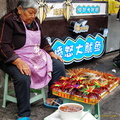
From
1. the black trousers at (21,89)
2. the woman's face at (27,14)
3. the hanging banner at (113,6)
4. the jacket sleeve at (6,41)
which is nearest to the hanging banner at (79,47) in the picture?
the hanging banner at (113,6)

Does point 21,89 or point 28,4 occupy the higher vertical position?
point 28,4

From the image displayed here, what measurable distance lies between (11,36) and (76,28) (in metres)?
2.76

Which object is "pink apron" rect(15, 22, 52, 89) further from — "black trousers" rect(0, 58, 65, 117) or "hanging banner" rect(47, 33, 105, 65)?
"hanging banner" rect(47, 33, 105, 65)

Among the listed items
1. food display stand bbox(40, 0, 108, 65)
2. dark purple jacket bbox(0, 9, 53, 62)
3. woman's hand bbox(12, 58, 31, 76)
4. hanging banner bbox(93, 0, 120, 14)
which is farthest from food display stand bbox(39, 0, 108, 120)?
woman's hand bbox(12, 58, 31, 76)

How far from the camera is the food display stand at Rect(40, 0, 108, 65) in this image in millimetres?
5500

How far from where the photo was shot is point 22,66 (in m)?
3.23

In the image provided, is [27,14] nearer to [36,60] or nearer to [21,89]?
[36,60]

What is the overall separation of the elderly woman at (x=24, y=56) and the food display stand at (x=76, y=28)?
175 cm

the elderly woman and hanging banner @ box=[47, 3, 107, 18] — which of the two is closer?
the elderly woman

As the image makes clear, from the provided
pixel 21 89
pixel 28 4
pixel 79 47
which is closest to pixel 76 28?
pixel 79 47

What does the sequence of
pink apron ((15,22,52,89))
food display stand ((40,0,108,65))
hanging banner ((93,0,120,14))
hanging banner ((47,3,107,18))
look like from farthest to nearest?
hanging banner ((93,0,120,14)) → food display stand ((40,0,108,65)) → hanging banner ((47,3,107,18)) → pink apron ((15,22,52,89))

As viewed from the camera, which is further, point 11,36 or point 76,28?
point 76,28

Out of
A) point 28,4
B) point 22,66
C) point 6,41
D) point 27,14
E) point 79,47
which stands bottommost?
point 79,47

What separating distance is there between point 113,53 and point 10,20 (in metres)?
4.99
